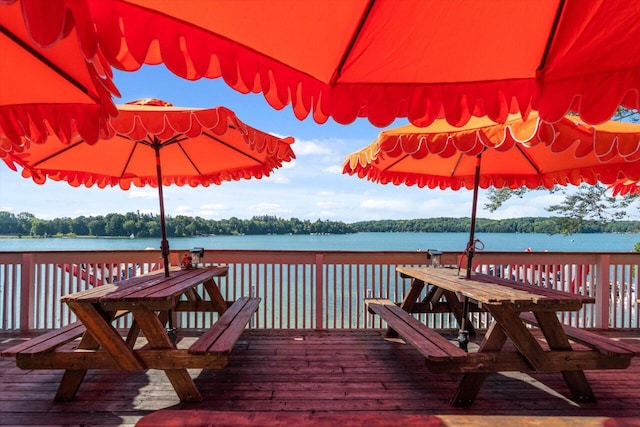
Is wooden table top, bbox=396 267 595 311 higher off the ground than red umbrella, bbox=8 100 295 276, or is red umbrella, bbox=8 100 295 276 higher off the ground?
red umbrella, bbox=8 100 295 276

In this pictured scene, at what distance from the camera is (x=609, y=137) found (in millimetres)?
2092

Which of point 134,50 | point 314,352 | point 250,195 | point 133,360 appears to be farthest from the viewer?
point 250,195

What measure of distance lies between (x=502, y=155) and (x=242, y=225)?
63.4 feet

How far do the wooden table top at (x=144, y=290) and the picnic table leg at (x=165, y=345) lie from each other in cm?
13

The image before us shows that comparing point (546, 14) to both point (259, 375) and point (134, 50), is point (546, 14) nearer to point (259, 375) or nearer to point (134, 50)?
point (134, 50)

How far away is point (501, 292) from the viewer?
8.52ft

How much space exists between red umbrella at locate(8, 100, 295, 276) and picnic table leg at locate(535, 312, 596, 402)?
2.36 meters

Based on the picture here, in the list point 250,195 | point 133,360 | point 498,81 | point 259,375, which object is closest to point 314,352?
point 259,375

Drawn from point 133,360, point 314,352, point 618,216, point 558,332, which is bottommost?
point 314,352

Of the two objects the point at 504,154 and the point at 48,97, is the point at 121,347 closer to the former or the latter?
the point at 48,97

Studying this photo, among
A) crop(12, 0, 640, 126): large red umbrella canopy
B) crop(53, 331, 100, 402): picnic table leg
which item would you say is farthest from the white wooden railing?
crop(12, 0, 640, 126): large red umbrella canopy

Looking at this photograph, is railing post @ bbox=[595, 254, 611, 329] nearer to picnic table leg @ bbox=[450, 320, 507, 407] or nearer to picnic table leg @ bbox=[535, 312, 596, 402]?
picnic table leg @ bbox=[535, 312, 596, 402]

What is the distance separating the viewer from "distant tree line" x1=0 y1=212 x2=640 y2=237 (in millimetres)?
12820

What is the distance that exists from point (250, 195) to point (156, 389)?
5247 cm
